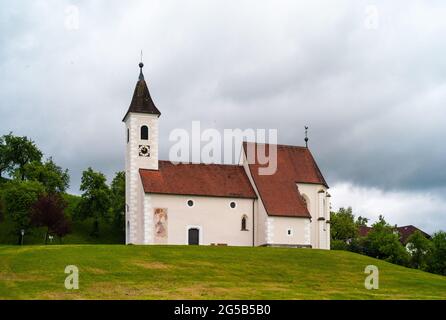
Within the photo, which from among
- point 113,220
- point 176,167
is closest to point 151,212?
point 176,167

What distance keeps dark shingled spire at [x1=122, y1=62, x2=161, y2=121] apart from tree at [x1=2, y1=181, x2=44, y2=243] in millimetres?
17988

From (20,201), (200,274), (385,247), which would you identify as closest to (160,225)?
(200,274)

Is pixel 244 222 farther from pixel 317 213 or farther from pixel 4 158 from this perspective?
pixel 4 158

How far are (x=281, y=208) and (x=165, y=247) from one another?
49.6 feet

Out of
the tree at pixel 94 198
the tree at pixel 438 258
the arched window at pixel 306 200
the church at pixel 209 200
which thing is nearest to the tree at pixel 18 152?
the tree at pixel 94 198

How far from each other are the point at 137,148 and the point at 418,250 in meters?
45.6

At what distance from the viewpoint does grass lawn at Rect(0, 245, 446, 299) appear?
35.9m

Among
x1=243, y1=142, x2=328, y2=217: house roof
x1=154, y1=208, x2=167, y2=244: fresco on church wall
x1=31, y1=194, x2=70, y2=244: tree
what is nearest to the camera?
x1=154, y1=208, x2=167, y2=244: fresco on church wall

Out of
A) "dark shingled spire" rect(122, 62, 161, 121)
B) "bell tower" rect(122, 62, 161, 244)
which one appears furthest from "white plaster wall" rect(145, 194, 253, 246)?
"dark shingled spire" rect(122, 62, 161, 121)

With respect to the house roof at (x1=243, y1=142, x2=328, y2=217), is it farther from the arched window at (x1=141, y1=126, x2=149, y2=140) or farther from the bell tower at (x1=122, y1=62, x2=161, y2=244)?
the arched window at (x1=141, y1=126, x2=149, y2=140)

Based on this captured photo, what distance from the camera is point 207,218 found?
67438 millimetres
